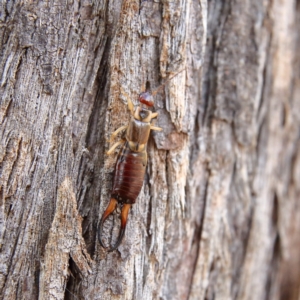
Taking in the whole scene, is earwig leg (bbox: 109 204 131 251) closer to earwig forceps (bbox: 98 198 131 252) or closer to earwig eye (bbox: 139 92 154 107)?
earwig forceps (bbox: 98 198 131 252)

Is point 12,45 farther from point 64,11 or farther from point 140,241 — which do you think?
point 140,241

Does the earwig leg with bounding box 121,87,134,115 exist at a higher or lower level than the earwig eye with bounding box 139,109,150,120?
higher

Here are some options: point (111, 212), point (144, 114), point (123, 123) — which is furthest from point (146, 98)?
point (111, 212)

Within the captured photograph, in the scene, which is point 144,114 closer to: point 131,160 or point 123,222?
point 131,160

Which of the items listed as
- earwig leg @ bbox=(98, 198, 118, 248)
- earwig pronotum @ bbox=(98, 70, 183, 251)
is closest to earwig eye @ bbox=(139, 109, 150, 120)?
earwig pronotum @ bbox=(98, 70, 183, 251)

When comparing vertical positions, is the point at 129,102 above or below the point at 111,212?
above

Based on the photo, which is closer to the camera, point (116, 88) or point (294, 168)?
point (116, 88)

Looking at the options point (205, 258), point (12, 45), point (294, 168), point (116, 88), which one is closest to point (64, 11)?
point (12, 45)
